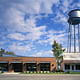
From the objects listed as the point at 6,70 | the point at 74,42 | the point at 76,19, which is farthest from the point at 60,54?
the point at 6,70

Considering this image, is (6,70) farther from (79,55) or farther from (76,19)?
(76,19)

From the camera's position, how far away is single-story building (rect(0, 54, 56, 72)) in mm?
37625

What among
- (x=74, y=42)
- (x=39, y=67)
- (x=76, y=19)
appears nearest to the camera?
(x=39, y=67)

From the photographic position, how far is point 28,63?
38250 millimetres

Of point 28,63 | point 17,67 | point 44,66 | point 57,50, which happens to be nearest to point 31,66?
point 28,63

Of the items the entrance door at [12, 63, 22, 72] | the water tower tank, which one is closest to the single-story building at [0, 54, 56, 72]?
the entrance door at [12, 63, 22, 72]

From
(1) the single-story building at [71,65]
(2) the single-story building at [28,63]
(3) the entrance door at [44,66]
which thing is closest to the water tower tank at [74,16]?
(1) the single-story building at [71,65]

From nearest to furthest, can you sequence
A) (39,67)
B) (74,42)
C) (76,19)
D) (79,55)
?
(39,67)
(79,55)
(76,19)
(74,42)

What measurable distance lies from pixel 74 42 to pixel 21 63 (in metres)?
21.9

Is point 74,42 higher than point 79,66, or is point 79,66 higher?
point 74,42

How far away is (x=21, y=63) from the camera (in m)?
38.5

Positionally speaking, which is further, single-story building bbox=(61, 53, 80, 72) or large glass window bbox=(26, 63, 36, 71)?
single-story building bbox=(61, 53, 80, 72)

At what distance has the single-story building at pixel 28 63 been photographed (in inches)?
1481

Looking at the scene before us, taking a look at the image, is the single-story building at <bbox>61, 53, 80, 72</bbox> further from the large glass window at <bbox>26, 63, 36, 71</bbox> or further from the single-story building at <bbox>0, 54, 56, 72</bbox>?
the large glass window at <bbox>26, 63, 36, 71</bbox>
